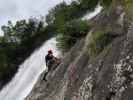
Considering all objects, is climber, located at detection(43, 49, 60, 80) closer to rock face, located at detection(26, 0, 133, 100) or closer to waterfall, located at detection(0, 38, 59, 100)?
rock face, located at detection(26, 0, 133, 100)

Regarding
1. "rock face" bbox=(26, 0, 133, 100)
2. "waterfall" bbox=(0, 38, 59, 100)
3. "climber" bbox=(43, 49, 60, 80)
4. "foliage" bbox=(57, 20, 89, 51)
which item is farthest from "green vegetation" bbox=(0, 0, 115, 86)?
"rock face" bbox=(26, 0, 133, 100)

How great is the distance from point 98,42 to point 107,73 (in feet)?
11.1

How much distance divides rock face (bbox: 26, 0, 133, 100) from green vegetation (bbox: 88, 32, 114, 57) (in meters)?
0.24

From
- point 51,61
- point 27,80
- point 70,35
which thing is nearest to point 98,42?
point 51,61

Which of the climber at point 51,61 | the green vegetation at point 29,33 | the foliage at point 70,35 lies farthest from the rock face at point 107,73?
the green vegetation at point 29,33

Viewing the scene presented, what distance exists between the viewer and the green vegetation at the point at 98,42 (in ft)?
67.4

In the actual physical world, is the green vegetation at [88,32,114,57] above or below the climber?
above

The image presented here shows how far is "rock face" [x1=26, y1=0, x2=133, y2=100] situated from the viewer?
54.5ft

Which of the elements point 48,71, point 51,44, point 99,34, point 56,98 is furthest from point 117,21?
point 51,44

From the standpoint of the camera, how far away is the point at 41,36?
217 feet

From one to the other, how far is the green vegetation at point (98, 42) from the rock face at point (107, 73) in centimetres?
24

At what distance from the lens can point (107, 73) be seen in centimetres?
1777

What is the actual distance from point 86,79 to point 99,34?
8.06 feet

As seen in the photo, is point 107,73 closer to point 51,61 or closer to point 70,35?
point 51,61
